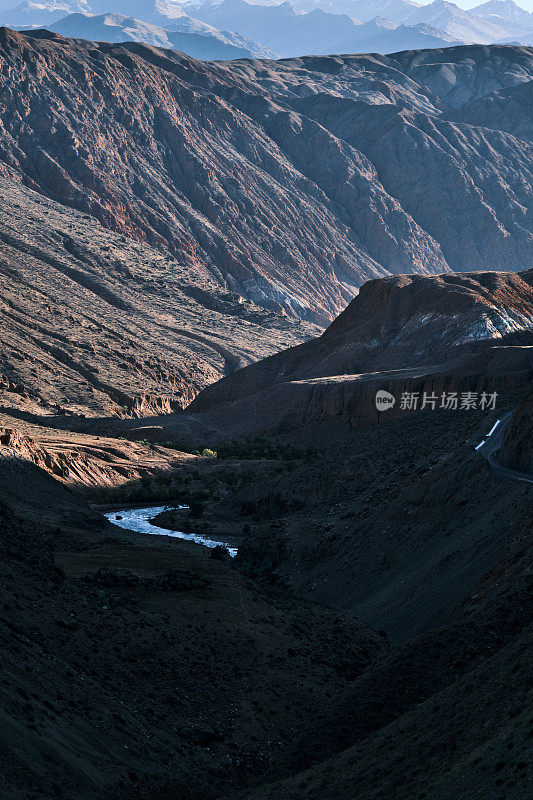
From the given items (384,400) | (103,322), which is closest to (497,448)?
(384,400)

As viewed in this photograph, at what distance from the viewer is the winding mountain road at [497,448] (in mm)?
36094

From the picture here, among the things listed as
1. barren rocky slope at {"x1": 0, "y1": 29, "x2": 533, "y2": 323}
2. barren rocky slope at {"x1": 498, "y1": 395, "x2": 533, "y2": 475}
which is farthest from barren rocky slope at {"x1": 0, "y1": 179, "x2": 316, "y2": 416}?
barren rocky slope at {"x1": 498, "y1": 395, "x2": 533, "y2": 475}

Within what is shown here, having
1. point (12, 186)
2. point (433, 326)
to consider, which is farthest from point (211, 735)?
point (12, 186)

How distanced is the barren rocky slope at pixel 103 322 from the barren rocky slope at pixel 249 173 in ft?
33.9

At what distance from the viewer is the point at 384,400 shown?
68.9 m

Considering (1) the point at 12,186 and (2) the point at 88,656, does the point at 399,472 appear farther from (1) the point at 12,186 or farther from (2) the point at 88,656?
(1) the point at 12,186

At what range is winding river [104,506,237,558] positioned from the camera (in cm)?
4956

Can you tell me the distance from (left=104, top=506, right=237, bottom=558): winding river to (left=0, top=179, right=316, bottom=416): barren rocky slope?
27270 millimetres

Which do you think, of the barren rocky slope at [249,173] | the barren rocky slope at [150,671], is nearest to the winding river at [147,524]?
the barren rocky slope at [150,671]

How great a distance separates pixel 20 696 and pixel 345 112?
191 m

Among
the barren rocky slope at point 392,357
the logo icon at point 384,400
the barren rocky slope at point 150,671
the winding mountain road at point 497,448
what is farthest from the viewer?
the logo icon at point 384,400

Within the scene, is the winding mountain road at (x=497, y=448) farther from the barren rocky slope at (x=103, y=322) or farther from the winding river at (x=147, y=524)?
the barren rocky slope at (x=103, y=322)

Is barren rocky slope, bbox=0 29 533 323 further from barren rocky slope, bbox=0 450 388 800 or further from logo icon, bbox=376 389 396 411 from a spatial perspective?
barren rocky slope, bbox=0 450 388 800

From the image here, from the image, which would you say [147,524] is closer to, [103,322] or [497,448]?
[497,448]
